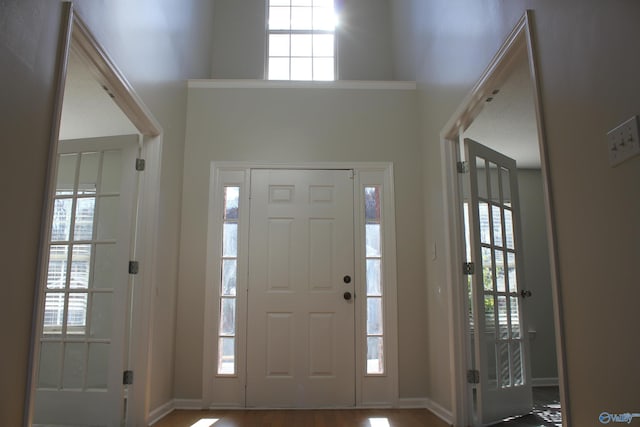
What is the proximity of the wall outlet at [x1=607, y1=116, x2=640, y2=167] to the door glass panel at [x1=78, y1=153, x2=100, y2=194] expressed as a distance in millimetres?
3001

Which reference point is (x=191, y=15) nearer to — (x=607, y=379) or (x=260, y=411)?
(x=260, y=411)

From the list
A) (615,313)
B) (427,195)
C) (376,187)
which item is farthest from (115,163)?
(615,313)

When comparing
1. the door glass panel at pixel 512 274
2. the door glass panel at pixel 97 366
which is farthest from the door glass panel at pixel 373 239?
the door glass panel at pixel 97 366

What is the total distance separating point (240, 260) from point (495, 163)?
7.00 ft

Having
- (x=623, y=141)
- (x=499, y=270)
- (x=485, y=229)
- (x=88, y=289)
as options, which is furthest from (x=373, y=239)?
(x=623, y=141)

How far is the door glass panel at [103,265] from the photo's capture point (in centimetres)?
324

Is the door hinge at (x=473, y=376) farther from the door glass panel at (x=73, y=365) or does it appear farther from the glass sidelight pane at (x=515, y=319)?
the door glass panel at (x=73, y=365)

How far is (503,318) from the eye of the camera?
3518mm

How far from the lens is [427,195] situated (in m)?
3.99

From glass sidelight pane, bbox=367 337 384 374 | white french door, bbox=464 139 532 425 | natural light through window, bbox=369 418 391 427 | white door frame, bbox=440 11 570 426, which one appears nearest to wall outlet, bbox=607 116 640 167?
white door frame, bbox=440 11 570 426

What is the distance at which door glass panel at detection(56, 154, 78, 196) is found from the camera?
3.38 m

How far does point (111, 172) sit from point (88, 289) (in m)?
0.79

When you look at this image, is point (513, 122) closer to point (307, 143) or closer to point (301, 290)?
point (307, 143)

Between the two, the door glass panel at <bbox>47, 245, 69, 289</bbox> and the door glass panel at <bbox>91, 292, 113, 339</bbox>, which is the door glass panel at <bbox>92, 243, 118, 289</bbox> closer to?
the door glass panel at <bbox>91, 292, 113, 339</bbox>
